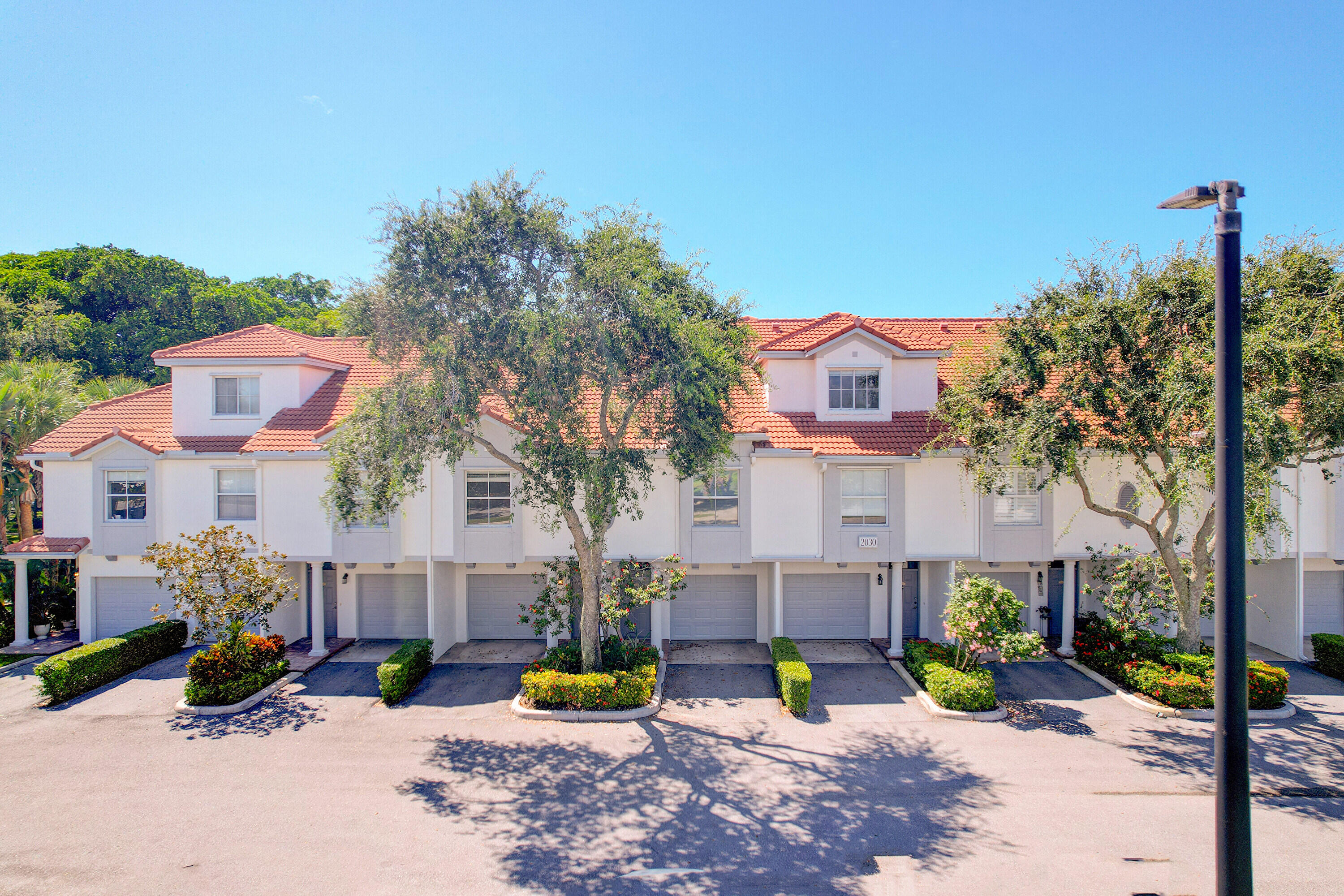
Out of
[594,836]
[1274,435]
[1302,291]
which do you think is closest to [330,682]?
[594,836]

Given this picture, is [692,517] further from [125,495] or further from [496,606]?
[125,495]

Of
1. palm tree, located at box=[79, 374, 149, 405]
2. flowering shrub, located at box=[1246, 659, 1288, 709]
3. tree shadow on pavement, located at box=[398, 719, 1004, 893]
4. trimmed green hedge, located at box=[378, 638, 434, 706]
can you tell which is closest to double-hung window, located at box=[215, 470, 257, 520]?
trimmed green hedge, located at box=[378, 638, 434, 706]

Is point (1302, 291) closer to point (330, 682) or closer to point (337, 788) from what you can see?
point (337, 788)

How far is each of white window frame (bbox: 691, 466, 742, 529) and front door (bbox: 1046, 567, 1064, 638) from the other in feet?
32.7

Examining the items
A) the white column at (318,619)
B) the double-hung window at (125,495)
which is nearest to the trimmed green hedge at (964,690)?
the white column at (318,619)

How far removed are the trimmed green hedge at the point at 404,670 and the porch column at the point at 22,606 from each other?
1197 cm

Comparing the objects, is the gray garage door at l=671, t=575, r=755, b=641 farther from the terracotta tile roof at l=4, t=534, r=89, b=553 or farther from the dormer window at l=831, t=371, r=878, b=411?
the terracotta tile roof at l=4, t=534, r=89, b=553

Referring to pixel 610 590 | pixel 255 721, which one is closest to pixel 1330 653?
pixel 610 590

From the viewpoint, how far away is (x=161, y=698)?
14508 millimetres

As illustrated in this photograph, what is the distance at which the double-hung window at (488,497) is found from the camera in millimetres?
16688

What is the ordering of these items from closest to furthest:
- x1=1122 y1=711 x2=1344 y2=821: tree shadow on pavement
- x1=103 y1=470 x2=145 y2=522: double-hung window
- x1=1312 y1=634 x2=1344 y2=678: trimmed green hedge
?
x1=1122 y1=711 x2=1344 y2=821: tree shadow on pavement → x1=1312 y1=634 x2=1344 y2=678: trimmed green hedge → x1=103 y1=470 x2=145 y2=522: double-hung window

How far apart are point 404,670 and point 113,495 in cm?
1144

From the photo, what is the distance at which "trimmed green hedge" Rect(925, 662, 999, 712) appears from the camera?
43.8 feet

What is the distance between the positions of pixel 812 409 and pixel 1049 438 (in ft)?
21.4
